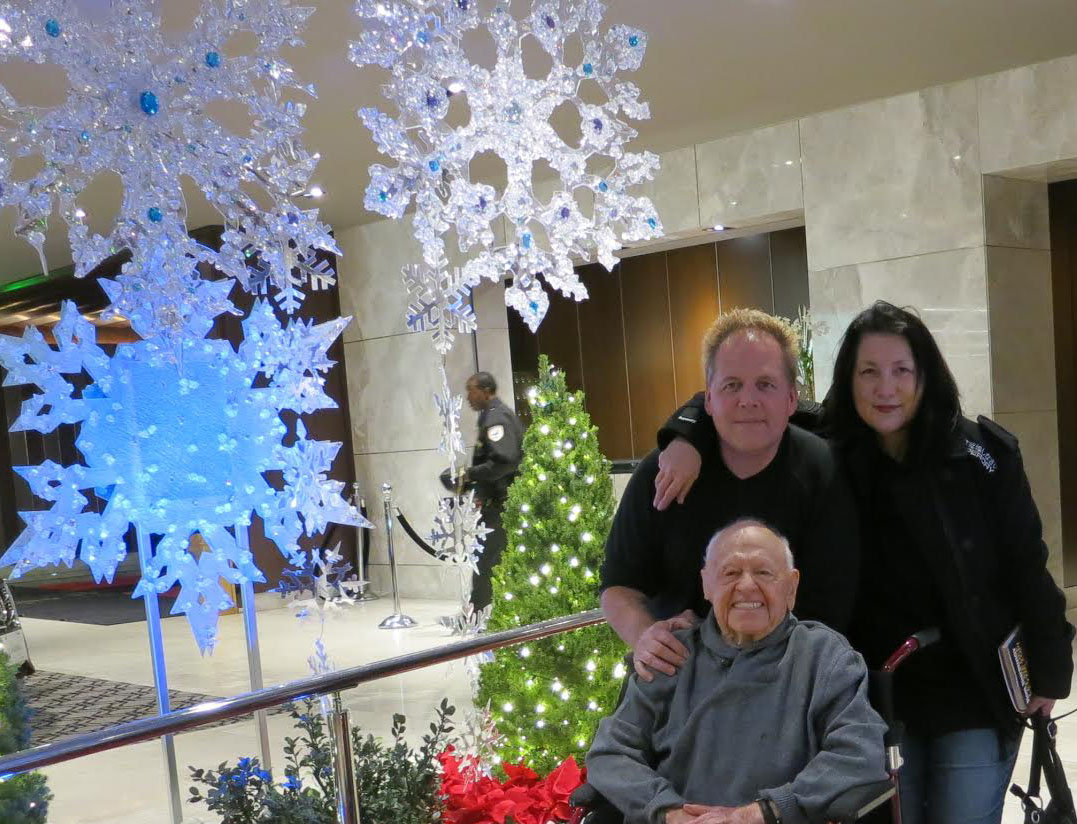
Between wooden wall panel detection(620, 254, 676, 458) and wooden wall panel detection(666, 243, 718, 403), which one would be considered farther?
wooden wall panel detection(620, 254, 676, 458)

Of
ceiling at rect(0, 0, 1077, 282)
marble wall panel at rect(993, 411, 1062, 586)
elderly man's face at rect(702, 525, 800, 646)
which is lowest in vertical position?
marble wall panel at rect(993, 411, 1062, 586)

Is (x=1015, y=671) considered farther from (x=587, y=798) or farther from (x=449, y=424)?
(x=449, y=424)

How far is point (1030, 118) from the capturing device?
6.25 meters

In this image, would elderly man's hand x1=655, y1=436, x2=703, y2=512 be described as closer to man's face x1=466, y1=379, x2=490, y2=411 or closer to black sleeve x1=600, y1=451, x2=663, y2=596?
black sleeve x1=600, y1=451, x2=663, y2=596

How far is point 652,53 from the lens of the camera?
5.60 metres

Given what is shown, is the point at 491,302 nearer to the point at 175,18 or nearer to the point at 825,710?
the point at 175,18

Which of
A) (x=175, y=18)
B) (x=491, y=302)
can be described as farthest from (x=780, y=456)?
(x=491, y=302)

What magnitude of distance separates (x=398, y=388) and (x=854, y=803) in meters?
8.60

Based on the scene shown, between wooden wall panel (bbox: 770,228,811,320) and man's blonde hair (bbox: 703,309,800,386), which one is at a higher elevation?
wooden wall panel (bbox: 770,228,811,320)

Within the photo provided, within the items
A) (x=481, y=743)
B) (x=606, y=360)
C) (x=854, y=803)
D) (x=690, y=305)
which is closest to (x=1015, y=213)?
(x=690, y=305)

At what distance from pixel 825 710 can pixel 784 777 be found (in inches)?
4.9

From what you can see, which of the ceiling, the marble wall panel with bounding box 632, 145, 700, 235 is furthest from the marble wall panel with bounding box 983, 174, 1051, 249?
the marble wall panel with bounding box 632, 145, 700, 235

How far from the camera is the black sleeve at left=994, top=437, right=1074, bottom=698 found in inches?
80.0

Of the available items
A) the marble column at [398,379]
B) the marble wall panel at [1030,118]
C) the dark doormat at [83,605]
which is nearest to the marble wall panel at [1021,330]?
the marble wall panel at [1030,118]
